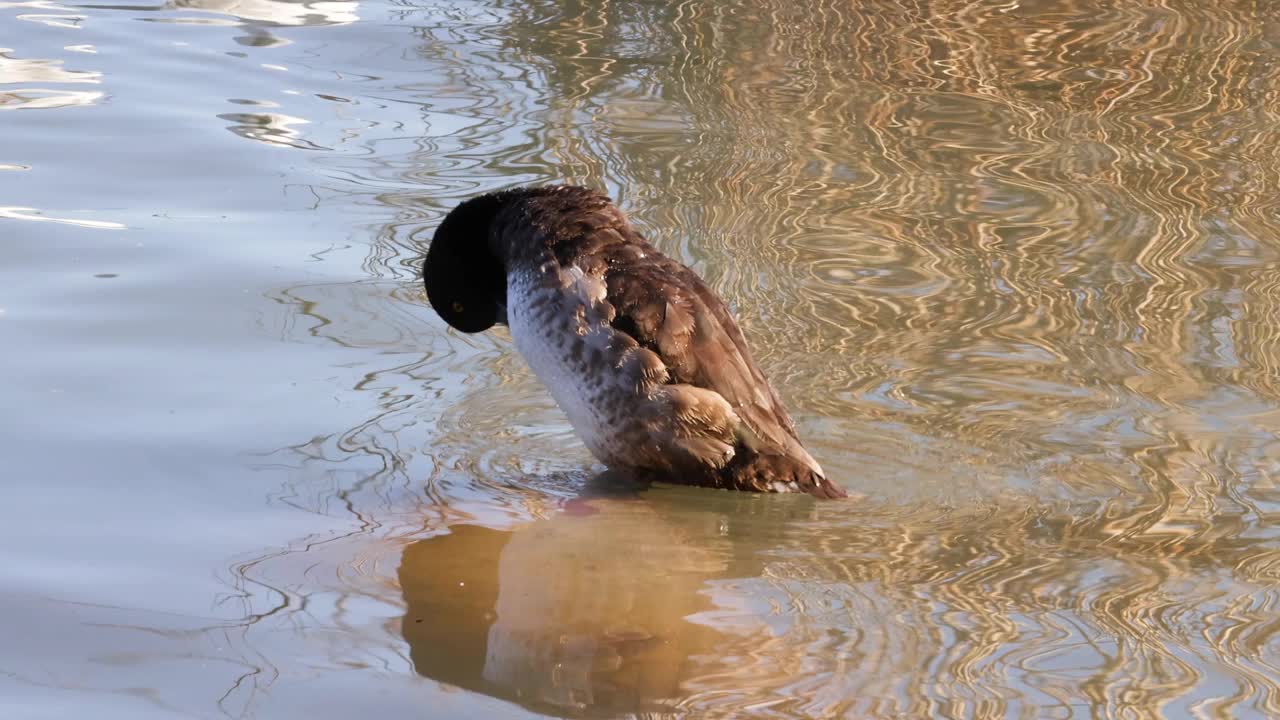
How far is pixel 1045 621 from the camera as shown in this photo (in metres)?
4.02

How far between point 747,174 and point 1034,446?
2993mm

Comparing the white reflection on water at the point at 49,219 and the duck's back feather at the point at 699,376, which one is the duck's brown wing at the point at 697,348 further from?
the white reflection on water at the point at 49,219

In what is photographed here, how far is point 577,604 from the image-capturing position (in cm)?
425

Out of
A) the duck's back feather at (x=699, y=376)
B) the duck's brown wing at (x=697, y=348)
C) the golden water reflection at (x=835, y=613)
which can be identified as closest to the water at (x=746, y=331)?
the golden water reflection at (x=835, y=613)

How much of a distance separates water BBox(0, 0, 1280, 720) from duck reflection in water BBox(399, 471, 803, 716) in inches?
0.6

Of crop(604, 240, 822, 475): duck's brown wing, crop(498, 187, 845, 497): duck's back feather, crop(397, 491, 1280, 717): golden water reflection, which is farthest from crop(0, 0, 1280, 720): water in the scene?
crop(604, 240, 822, 475): duck's brown wing

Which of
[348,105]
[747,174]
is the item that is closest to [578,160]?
[747,174]

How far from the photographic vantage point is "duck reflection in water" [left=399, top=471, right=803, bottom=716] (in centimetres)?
376

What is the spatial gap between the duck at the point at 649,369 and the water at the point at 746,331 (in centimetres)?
15

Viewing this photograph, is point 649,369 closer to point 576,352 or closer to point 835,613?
point 576,352

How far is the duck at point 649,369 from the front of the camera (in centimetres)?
501

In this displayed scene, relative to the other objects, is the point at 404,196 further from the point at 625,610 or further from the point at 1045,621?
the point at 1045,621

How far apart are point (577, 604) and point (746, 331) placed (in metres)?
2.06

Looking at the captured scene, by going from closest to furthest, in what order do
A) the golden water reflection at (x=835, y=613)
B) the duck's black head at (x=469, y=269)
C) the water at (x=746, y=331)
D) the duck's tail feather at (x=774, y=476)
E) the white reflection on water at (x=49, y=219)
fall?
1. the golden water reflection at (x=835, y=613)
2. the water at (x=746, y=331)
3. the duck's tail feather at (x=774, y=476)
4. the duck's black head at (x=469, y=269)
5. the white reflection on water at (x=49, y=219)
